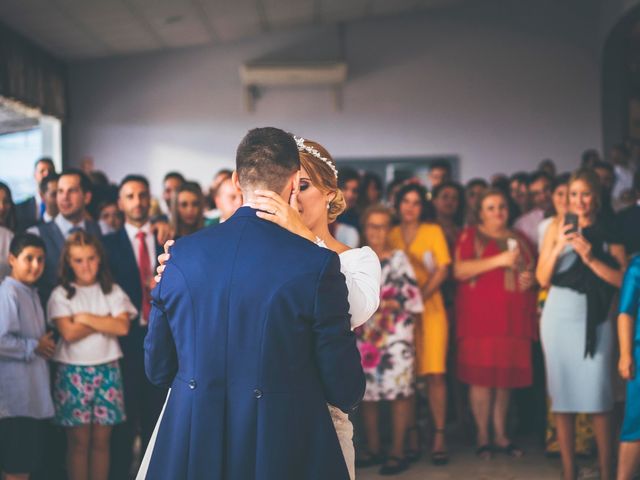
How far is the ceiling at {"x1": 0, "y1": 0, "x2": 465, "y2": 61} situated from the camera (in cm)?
745

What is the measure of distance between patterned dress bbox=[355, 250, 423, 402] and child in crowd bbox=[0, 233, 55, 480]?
5.44 ft

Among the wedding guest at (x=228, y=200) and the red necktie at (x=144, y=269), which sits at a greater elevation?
the wedding guest at (x=228, y=200)

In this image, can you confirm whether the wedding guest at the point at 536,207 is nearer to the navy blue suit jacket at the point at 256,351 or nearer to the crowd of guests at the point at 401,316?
the crowd of guests at the point at 401,316

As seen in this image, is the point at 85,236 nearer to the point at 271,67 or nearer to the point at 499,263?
the point at 499,263

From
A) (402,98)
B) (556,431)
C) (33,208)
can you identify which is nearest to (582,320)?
(556,431)

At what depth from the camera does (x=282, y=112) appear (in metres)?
10.1

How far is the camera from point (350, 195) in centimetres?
501

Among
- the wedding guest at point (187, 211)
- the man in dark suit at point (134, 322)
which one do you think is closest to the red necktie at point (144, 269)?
the man in dark suit at point (134, 322)

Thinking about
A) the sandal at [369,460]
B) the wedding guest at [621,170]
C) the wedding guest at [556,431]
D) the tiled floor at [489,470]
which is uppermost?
the wedding guest at [621,170]

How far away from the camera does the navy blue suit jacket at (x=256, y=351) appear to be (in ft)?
5.58

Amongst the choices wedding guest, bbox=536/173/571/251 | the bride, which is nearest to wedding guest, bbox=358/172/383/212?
wedding guest, bbox=536/173/571/251

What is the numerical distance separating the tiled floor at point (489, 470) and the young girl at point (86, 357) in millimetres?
1386

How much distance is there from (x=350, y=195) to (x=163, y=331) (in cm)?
326

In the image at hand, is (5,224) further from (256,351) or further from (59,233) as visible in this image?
(256,351)
